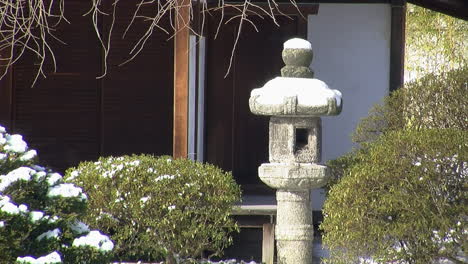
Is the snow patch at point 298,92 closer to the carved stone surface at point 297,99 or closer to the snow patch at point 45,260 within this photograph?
the carved stone surface at point 297,99

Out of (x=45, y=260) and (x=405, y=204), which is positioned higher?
(x=405, y=204)

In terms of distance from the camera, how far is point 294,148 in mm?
8227

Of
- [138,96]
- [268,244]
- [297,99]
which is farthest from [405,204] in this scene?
[138,96]

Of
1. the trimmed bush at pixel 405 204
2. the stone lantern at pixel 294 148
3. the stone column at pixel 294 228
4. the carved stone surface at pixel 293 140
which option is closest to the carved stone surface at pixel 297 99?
the stone lantern at pixel 294 148

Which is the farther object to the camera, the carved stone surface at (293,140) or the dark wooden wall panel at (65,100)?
the dark wooden wall panel at (65,100)

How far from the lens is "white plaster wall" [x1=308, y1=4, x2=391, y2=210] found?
37.9 feet

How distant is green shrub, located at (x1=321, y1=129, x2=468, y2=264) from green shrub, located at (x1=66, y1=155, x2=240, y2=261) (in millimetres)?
1178

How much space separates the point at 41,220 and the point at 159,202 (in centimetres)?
240

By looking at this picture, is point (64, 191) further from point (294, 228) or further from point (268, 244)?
point (268, 244)

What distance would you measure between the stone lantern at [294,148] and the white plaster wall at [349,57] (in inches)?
130

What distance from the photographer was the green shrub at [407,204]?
743 centimetres

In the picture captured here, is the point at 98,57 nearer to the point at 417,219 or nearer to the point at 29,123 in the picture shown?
the point at 29,123

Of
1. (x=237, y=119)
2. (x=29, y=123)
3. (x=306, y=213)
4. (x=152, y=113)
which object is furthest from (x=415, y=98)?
(x=29, y=123)

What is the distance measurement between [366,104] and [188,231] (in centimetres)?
411
